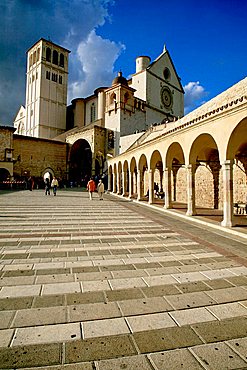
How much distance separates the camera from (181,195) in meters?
17.8

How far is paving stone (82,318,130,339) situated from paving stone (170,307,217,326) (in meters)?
0.59

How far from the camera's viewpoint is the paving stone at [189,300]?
9.23ft

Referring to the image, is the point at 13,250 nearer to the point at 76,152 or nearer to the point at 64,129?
the point at 76,152

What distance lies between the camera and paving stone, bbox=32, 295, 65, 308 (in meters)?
2.75

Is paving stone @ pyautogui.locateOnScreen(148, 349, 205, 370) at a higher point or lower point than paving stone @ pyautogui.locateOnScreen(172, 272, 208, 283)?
higher

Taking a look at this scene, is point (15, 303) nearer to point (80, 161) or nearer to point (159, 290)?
point (159, 290)

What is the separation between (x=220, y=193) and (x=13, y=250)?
1217 cm

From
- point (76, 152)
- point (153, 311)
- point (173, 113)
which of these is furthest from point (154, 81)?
point (153, 311)

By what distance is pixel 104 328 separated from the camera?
231 cm

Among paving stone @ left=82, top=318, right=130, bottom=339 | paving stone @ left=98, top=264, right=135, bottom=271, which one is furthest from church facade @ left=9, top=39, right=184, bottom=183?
paving stone @ left=82, top=318, right=130, bottom=339

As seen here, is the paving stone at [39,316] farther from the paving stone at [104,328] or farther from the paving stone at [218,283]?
the paving stone at [218,283]

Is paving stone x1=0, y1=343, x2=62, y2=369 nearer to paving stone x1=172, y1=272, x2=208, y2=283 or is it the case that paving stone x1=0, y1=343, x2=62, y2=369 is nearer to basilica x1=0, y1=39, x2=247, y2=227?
paving stone x1=172, y1=272, x2=208, y2=283

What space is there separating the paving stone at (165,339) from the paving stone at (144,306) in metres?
0.36

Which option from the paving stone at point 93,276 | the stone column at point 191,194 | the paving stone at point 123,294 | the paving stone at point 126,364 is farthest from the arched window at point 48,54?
the paving stone at point 126,364
